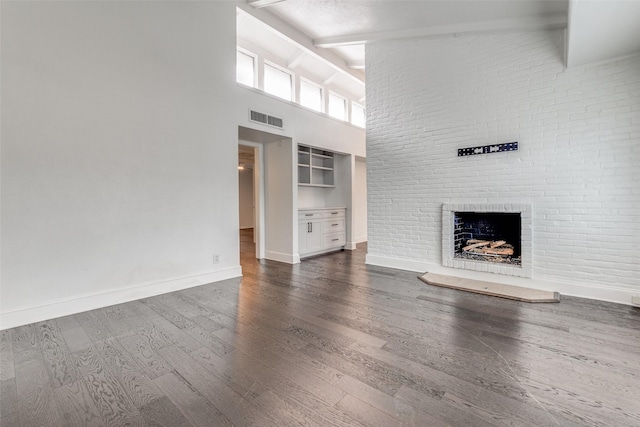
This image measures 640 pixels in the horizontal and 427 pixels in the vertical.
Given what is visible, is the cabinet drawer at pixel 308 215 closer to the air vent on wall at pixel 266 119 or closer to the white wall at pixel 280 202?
the white wall at pixel 280 202

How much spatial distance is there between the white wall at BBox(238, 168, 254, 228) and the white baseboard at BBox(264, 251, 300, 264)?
566 centimetres

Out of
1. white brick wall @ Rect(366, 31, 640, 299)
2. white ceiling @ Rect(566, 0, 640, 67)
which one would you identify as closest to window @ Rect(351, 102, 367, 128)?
white brick wall @ Rect(366, 31, 640, 299)

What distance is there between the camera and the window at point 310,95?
5.64 meters

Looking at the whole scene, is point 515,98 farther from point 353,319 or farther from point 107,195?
point 107,195

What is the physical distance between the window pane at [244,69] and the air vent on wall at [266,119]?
29.8 inches

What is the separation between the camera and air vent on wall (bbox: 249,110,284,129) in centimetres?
432

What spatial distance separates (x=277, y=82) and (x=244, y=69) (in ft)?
2.17

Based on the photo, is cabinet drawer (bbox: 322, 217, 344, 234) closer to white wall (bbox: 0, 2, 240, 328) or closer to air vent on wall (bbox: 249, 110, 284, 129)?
air vent on wall (bbox: 249, 110, 284, 129)

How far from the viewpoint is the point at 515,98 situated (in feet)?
11.6

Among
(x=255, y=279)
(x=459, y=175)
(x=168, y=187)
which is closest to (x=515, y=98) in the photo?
(x=459, y=175)

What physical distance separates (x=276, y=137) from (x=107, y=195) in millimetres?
2673

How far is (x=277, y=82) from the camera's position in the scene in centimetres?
521

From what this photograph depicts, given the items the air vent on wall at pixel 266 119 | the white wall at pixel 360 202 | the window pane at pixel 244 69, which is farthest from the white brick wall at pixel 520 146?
the white wall at pixel 360 202

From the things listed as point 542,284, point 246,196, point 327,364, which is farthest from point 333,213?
point 246,196
